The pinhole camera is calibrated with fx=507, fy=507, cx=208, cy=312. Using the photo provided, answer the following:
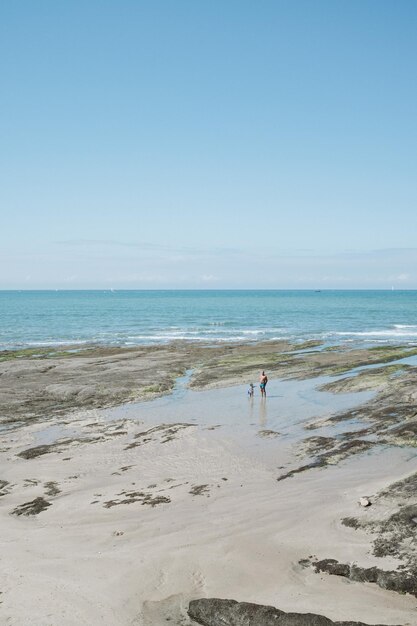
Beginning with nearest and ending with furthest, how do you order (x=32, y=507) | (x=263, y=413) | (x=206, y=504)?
(x=206, y=504) → (x=32, y=507) → (x=263, y=413)

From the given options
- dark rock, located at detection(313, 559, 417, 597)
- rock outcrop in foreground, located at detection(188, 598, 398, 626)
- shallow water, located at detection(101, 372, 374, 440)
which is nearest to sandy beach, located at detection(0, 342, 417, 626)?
dark rock, located at detection(313, 559, 417, 597)

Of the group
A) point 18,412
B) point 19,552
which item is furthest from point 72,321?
point 19,552

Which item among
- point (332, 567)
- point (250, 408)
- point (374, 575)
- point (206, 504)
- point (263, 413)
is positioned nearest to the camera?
point (374, 575)

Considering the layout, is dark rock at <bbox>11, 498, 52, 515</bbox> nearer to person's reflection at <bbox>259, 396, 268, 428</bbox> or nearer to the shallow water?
the shallow water

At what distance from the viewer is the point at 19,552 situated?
12.8 meters

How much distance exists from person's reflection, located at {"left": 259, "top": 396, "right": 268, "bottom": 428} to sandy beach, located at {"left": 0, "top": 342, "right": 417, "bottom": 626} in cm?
21

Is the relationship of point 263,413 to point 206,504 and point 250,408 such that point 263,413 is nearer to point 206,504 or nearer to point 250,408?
point 250,408

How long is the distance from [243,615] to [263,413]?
18724 millimetres

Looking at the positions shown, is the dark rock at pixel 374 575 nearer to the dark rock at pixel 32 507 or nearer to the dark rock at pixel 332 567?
the dark rock at pixel 332 567

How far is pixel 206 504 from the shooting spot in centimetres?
1547

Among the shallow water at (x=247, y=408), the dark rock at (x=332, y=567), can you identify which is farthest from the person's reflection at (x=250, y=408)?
the dark rock at (x=332, y=567)

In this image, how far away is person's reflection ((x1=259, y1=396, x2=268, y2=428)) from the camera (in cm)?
2600

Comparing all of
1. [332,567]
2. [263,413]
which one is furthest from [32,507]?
[263,413]

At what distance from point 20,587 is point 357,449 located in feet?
44.5
